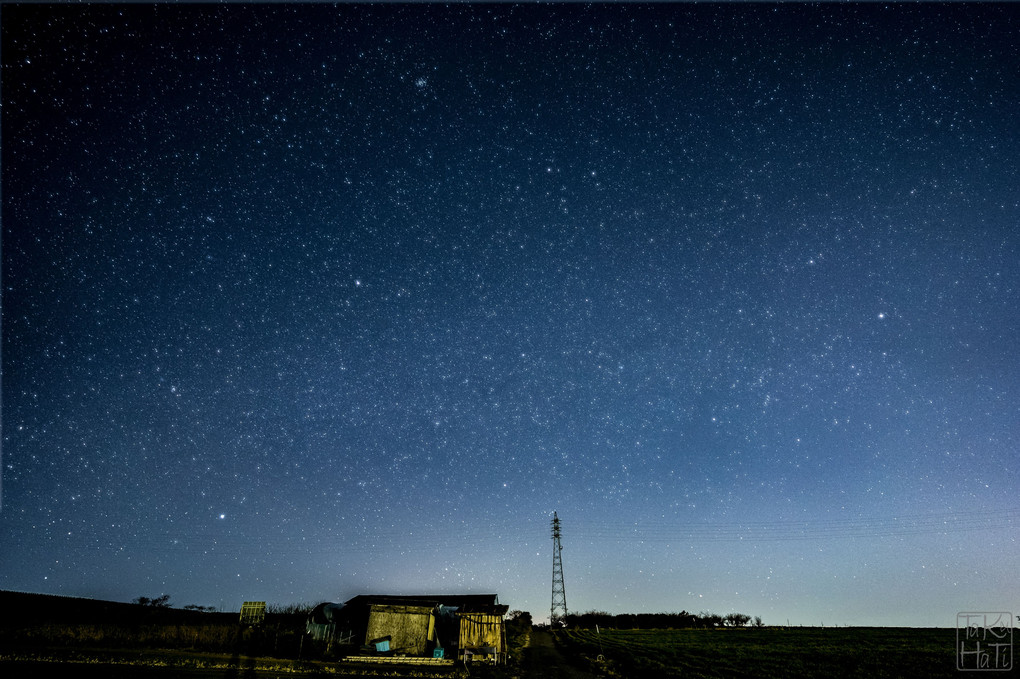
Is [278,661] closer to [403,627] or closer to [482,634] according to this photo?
[403,627]

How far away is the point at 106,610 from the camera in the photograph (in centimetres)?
4212

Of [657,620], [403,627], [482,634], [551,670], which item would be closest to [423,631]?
[403,627]

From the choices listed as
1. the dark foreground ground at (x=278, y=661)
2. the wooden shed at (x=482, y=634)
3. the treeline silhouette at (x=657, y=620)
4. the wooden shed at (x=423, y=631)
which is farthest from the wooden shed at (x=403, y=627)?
the treeline silhouette at (x=657, y=620)

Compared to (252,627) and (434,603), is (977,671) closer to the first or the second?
(434,603)

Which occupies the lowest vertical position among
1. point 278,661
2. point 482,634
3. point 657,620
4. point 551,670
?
point 657,620

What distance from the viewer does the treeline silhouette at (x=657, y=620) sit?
94.4m

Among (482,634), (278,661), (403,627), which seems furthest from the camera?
(482,634)

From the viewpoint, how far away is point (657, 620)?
3819 inches

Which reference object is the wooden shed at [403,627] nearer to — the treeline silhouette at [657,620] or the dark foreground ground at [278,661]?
the dark foreground ground at [278,661]

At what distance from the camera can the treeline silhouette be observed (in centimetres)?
9444

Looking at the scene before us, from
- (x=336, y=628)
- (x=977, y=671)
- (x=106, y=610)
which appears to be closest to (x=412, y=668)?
(x=336, y=628)

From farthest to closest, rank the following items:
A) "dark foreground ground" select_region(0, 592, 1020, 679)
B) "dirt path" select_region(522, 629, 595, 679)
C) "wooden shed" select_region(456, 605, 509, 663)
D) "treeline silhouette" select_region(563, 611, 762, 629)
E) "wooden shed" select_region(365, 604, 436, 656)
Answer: "treeline silhouette" select_region(563, 611, 762, 629) → "wooden shed" select_region(365, 604, 436, 656) → "wooden shed" select_region(456, 605, 509, 663) → "dirt path" select_region(522, 629, 595, 679) → "dark foreground ground" select_region(0, 592, 1020, 679)

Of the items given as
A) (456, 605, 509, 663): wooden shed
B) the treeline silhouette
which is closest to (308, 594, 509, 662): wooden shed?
(456, 605, 509, 663): wooden shed

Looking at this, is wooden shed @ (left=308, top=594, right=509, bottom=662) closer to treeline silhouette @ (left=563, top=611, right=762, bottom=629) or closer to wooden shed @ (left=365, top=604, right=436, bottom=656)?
wooden shed @ (left=365, top=604, right=436, bottom=656)
